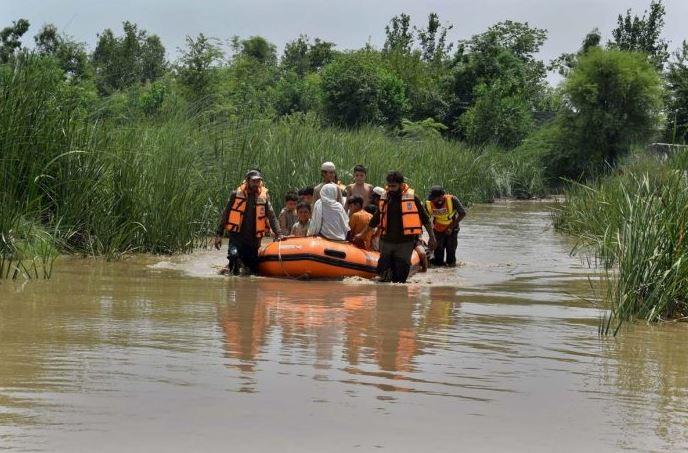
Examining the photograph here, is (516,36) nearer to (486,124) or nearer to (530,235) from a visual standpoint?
(486,124)

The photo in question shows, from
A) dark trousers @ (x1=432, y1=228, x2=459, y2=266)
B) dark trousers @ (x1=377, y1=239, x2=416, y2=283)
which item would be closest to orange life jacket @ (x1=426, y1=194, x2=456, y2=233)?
dark trousers @ (x1=432, y1=228, x2=459, y2=266)

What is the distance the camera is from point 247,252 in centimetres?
1387

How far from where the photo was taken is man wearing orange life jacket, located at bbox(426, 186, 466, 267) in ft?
50.7

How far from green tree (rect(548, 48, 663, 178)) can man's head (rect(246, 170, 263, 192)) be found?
2977 cm

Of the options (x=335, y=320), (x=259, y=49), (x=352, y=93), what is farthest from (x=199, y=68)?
(x=259, y=49)

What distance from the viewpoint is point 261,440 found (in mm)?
5305

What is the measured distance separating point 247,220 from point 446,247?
332 cm

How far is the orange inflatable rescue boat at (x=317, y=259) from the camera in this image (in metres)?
13.4

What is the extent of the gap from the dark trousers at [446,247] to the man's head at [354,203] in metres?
1.76

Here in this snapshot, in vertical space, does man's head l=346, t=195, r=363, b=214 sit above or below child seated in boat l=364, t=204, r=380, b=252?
above

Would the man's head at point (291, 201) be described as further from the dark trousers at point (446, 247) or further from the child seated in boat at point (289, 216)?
the dark trousers at point (446, 247)

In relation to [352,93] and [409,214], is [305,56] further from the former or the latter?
[409,214]

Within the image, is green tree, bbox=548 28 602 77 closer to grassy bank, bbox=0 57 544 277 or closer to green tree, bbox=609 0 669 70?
green tree, bbox=609 0 669 70

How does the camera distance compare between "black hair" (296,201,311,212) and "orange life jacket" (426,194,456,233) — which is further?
"orange life jacket" (426,194,456,233)
